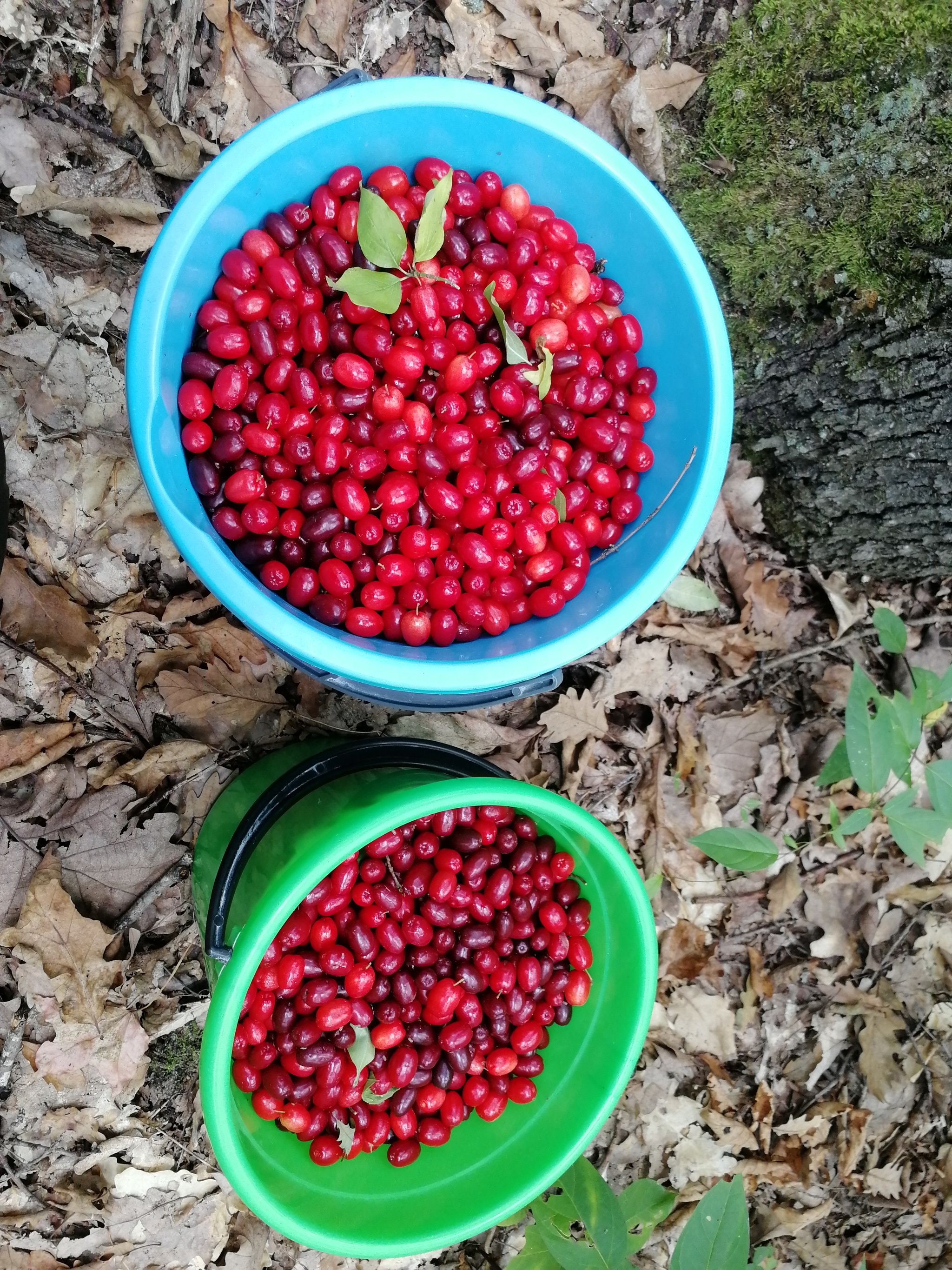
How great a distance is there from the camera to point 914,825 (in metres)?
2.07

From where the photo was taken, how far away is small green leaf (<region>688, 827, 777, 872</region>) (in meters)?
2.17

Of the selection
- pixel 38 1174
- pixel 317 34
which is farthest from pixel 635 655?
pixel 38 1174

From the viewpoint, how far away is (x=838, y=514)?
2.40 meters

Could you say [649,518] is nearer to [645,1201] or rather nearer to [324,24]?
[324,24]

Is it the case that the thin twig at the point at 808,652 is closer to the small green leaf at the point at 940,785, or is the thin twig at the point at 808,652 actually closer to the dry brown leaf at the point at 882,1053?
the small green leaf at the point at 940,785

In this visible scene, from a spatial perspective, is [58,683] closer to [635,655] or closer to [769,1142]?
[635,655]

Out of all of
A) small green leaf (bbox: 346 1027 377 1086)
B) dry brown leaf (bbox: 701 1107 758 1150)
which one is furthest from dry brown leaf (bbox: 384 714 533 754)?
dry brown leaf (bbox: 701 1107 758 1150)

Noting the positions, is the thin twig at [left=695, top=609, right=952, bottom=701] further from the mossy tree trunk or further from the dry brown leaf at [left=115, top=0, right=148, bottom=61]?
the dry brown leaf at [left=115, top=0, right=148, bottom=61]

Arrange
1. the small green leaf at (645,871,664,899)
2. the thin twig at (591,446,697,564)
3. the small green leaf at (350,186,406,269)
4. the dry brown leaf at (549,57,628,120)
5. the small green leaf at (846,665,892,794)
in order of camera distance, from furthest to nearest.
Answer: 1. the small green leaf at (645,871,664,899)
2. the dry brown leaf at (549,57,628,120)
3. the small green leaf at (846,665,892,794)
4. the thin twig at (591,446,697,564)
5. the small green leaf at (350,186,406,269)

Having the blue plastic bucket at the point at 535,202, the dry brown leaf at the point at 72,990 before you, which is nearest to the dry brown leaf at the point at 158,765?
the dry brown leaf at the point at 72,990

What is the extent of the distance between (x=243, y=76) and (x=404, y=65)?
40 centimetres

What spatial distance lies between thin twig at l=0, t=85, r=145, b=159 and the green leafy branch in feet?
8.10

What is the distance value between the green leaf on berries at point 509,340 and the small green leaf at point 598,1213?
5.38 ft

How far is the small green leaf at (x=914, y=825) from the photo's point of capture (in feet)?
6.77
